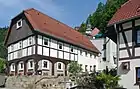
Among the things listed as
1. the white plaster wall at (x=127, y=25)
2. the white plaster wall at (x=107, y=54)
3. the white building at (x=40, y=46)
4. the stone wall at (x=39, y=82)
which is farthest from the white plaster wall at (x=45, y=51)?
the white plaster wall at (x=127, y=25)

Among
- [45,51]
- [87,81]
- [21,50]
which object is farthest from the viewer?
[21,50]

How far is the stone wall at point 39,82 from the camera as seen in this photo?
27.6 metres

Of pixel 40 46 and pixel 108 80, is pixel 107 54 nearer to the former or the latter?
pixel 40 46

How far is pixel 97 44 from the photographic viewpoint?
54281 mm

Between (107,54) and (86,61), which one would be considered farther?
(107,54)

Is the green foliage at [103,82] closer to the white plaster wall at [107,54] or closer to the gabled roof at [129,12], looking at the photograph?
the gabled roof at [129,12]

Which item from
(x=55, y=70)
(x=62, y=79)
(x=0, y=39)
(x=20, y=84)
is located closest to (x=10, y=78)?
(x=20, y=84)

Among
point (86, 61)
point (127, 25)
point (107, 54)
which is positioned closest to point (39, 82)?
point (127, 25)

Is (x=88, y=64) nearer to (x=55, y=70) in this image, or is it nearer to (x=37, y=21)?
(x=55, y=70)

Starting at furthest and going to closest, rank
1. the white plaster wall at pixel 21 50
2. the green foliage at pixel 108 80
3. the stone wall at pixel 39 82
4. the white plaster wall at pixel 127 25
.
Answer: the white plaster wall at pixel 21 50 → the stone wall at pixel 39 82 → the white plaster wall at pixel 127 25 → the green foliage at pixel 108 80

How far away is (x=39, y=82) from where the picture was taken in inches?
1133

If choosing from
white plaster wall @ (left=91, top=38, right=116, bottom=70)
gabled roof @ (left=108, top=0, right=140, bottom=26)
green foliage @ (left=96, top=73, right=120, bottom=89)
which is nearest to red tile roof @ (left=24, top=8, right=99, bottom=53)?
white plaster wall @ (left=91, top=38, right=116, bottom=70)

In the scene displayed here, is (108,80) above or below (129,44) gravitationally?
below

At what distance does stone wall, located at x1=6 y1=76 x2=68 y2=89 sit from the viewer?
27625 millimetres
